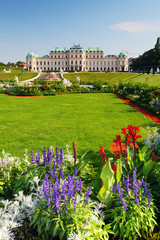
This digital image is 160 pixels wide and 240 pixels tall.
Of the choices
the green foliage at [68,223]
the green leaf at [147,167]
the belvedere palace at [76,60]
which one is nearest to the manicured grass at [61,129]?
the green leaf at [147,167]

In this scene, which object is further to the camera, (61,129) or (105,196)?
(61,129)

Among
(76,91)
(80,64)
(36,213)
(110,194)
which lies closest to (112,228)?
(110,194)

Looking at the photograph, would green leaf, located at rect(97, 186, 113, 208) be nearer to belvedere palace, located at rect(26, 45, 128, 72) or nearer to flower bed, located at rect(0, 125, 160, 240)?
flower bed, located at rect(0, 125, 160, 240)

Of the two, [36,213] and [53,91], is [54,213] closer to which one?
[36,213]

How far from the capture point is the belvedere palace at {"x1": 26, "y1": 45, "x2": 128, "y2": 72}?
307ft

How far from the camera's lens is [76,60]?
93375mm

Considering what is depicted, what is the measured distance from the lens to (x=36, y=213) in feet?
7.52

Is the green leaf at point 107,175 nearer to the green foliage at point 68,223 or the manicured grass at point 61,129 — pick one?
the green foliage at point 68,223

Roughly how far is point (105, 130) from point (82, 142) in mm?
1611

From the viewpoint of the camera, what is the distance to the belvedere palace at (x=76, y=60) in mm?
93500

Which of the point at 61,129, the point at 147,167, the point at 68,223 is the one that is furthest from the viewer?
the point at 61,129

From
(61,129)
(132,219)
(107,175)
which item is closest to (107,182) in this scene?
(107,175)

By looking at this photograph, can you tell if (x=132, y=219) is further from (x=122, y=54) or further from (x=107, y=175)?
(x=122, y=54)

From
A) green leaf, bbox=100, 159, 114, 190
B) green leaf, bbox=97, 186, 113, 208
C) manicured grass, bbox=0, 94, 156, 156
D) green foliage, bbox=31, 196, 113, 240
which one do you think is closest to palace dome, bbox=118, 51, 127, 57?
manicured grass, bbox=0, 94, 156, 156
